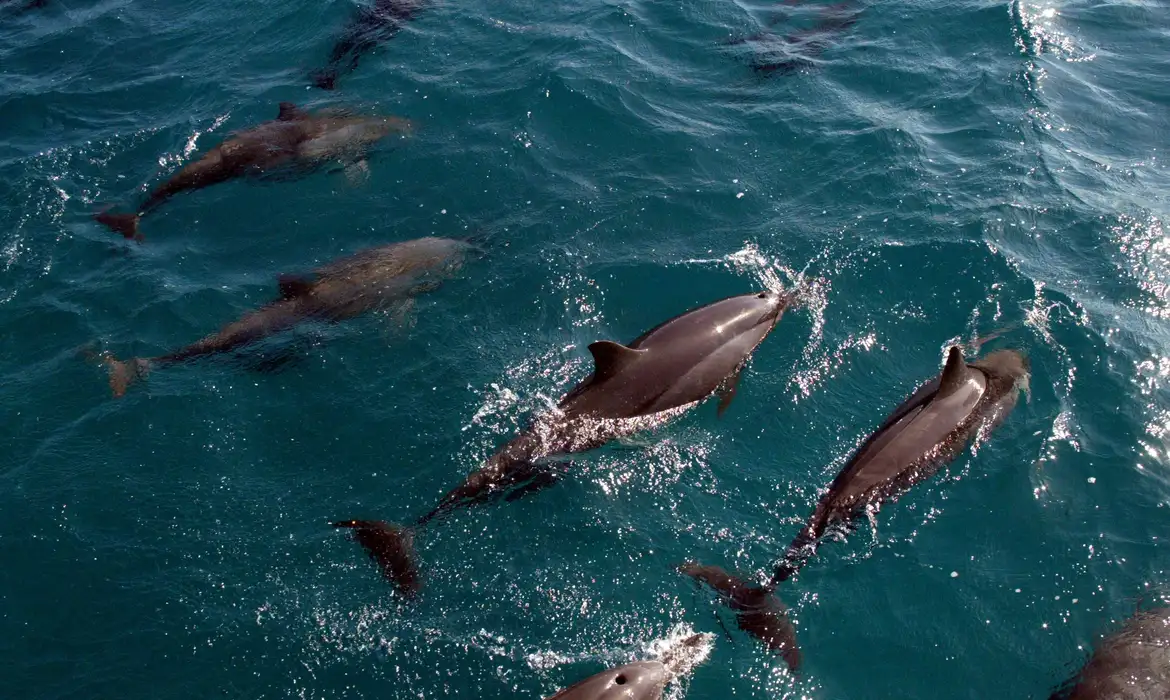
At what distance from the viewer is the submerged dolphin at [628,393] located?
9703mm

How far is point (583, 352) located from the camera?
1145 cm

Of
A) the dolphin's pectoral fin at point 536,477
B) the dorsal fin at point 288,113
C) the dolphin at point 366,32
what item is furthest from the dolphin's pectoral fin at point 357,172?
the dolphin's pectoral fin at point 536,477

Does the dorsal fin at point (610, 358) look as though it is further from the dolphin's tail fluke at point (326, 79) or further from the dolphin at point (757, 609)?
the dolphin's tail fluke at point (326, 79)

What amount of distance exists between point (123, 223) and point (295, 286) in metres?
3.67

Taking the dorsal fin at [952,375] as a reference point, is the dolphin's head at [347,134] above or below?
Answer: above

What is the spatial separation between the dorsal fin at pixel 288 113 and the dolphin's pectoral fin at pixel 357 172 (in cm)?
196

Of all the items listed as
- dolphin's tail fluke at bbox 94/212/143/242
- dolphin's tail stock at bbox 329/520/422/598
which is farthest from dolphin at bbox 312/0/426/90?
dolphin's tail stock at bbox 329/520/422/598

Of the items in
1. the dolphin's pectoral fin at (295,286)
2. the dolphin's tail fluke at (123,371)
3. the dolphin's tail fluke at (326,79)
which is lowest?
the dolphin's tail fluke at (123,371)

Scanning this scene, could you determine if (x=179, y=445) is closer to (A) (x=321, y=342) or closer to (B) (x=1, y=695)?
(A) (x=321, y=342)

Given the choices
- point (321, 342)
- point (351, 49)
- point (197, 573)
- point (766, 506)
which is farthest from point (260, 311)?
point (351, 49)

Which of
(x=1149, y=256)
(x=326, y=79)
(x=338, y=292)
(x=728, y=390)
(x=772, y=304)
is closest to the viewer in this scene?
(x=728, y=390)

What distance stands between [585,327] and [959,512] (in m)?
5.15

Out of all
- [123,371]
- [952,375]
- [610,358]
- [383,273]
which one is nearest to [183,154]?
[383,273]

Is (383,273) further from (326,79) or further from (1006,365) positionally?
(1006,365)
